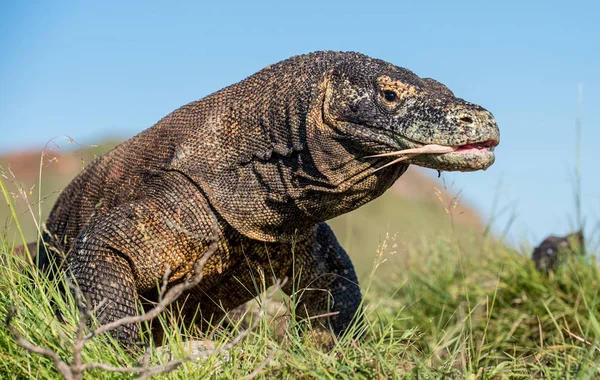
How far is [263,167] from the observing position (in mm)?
4434

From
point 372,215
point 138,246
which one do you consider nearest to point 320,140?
point 138,246

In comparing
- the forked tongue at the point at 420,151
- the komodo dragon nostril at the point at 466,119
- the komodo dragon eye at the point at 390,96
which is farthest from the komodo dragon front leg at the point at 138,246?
the komodo dragon nostril at the point at 466,119

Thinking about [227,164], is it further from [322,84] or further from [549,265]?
[549,265]

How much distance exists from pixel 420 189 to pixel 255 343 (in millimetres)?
30016

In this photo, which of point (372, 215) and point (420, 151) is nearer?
point (420, 151)

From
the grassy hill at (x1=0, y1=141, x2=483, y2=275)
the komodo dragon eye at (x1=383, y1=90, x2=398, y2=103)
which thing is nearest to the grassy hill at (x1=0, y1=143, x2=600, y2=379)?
the grassy hill at (x1=0, y1=141, x2=483, y2=275)

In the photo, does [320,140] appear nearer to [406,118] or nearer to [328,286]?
[406,118]

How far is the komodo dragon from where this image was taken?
13.6ft

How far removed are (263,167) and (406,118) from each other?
91 cm

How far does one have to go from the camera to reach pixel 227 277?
4809mm


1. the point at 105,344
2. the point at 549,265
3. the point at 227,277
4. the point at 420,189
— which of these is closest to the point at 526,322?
the point at 549,265

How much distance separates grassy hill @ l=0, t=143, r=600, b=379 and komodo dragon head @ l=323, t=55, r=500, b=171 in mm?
420

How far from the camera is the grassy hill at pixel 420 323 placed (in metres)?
3.51

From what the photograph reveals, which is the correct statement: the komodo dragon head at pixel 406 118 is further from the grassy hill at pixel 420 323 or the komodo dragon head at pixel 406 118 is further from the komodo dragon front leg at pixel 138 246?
the komodo dragon front leg at pixel 138 246
